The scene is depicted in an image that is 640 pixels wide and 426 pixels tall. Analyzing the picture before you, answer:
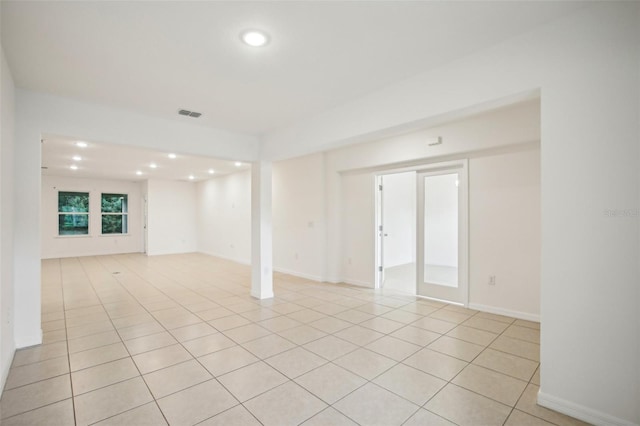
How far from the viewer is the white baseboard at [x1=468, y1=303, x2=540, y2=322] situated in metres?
3.81

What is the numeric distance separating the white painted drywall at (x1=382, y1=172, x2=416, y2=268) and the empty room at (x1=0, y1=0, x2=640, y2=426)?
1584mm

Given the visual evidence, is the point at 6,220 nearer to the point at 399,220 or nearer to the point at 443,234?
the point at 443,234

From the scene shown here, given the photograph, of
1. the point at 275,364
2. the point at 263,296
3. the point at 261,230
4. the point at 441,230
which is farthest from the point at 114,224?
the point at 441,230

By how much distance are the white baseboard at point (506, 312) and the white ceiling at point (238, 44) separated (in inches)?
130

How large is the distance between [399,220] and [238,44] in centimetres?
614

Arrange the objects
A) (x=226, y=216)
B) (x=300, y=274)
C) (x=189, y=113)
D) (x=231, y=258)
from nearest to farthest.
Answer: (x=189, y=113)
(x=300, y=274)
(x=231, y=258)
(x=226, y=216)

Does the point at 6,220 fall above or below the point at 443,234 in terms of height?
above

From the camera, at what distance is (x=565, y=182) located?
204 cm

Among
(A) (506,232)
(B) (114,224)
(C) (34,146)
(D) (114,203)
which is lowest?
(B) (114,224)

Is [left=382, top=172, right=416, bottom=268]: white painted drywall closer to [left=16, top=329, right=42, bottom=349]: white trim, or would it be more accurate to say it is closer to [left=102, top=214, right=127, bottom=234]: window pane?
[left=16, top=329, right=42, bottom=349]: white trim

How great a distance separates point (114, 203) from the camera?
35.2 ft

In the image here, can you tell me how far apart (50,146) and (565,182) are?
7523mm

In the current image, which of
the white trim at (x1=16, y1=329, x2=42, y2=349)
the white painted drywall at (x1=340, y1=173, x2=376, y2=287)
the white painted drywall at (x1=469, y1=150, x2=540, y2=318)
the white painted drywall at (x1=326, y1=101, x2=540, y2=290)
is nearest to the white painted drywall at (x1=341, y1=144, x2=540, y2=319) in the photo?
the white painted drywall at (x1=469, y1=150, x2=540, y2=318)

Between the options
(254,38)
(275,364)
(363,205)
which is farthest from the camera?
(363,205)
